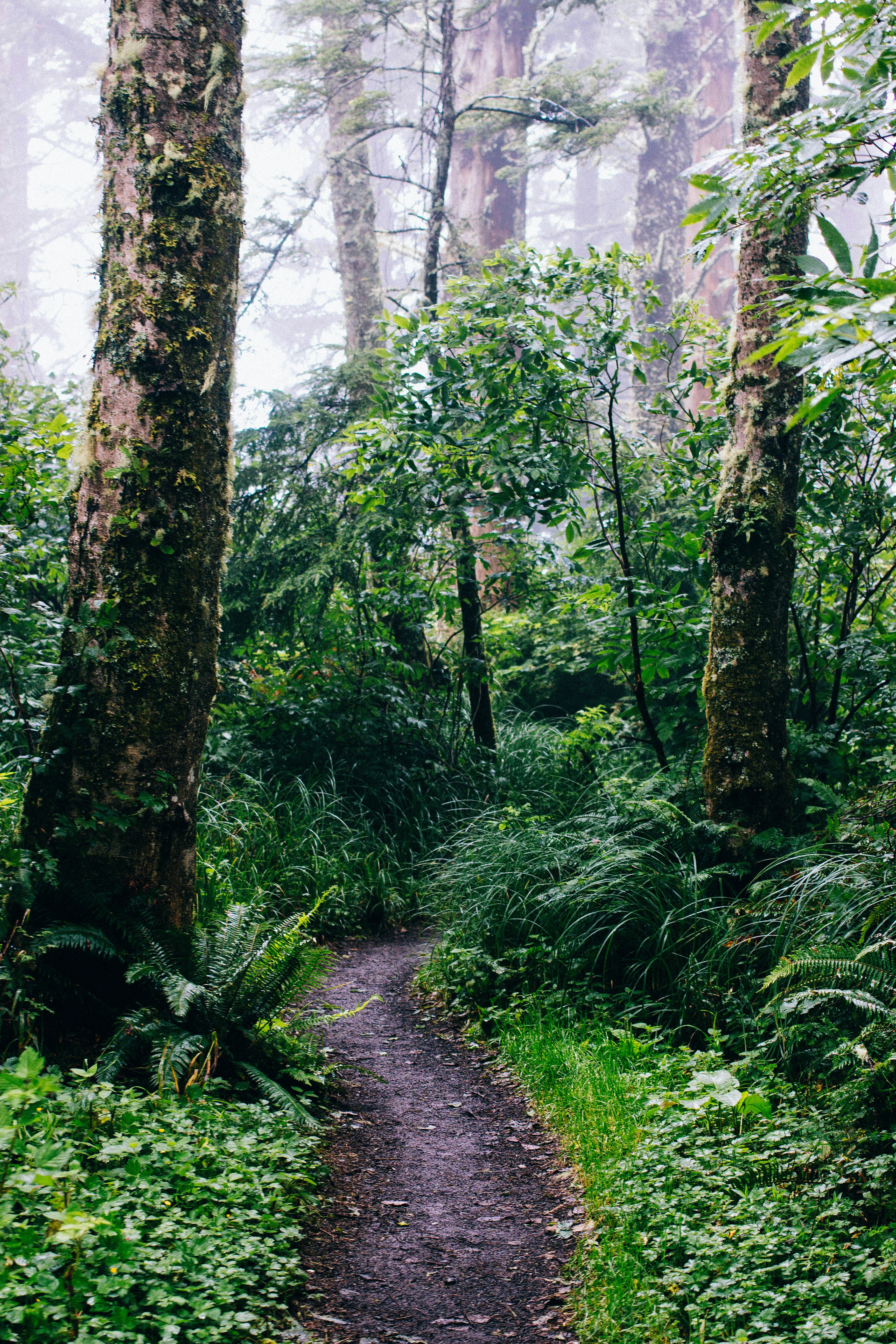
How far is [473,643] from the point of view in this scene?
773cm

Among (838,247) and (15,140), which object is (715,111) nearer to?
(838,247)

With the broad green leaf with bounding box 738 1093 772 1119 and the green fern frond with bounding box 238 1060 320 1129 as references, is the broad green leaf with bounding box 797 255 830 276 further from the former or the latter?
the green fern frond with bounding box 238 1060 320 1129

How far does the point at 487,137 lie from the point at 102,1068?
1496 cm

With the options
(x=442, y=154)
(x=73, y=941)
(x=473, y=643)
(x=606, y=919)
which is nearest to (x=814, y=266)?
(x=606, y=919)

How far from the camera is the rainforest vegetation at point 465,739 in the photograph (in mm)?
2396

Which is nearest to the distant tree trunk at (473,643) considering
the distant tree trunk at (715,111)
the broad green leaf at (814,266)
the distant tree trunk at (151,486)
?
the distant tree trunk at (151,486)

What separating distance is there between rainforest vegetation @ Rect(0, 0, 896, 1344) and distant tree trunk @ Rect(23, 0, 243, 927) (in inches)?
0.7

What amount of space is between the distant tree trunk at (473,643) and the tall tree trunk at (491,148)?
9.20 m

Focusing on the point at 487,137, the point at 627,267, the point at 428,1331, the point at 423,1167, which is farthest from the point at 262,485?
the point at 487,137

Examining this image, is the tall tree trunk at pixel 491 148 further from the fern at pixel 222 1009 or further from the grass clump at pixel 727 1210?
the grass clump at pixel 727 1210

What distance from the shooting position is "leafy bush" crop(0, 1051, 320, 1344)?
194cm

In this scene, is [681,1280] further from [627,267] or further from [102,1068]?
[627,267]

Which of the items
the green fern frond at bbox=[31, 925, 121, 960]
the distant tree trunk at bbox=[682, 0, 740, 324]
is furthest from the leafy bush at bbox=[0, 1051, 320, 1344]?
the distant tree trunk at bbox=[682, 0, 740, 324]

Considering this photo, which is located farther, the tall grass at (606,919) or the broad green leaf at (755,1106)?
the tall grass at (606,919)
